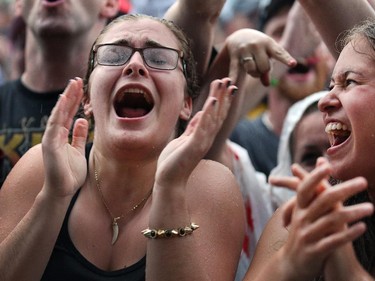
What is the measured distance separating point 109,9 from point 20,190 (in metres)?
1.48

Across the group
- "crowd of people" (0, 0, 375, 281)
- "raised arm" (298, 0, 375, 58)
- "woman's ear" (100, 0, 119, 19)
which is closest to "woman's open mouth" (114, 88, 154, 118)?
"crowd of people" (0, 0, 375, 281)

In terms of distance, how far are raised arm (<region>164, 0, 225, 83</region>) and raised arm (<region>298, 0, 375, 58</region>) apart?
1.34 feet

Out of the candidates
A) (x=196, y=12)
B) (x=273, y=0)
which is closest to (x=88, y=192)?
(x=196, y=12)

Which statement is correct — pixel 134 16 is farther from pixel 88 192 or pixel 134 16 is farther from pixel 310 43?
pixel 310 43

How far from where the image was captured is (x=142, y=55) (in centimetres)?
311

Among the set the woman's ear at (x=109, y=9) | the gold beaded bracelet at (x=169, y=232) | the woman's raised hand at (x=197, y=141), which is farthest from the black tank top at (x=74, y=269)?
the woman's ear at (x=109, y=9)

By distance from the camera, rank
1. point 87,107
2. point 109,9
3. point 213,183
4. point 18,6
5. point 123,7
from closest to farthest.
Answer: point 213,183 → point 87,107 → point 109,9 → point 18,6 → point 123,7

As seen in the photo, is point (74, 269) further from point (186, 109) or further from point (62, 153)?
point (186, 109)

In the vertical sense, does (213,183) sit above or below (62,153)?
below

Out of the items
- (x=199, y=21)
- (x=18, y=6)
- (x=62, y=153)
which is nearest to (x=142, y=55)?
(x=199, y=21)

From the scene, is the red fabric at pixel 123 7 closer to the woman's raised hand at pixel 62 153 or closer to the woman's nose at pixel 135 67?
the woman's nose at pixel 135 67

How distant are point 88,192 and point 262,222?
1.13m

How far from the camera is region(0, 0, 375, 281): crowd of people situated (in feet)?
8.05

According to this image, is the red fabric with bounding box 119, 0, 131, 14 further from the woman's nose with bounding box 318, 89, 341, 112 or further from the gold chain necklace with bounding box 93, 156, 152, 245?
the woman's nose with bounding box 318, 89, 341, 112
